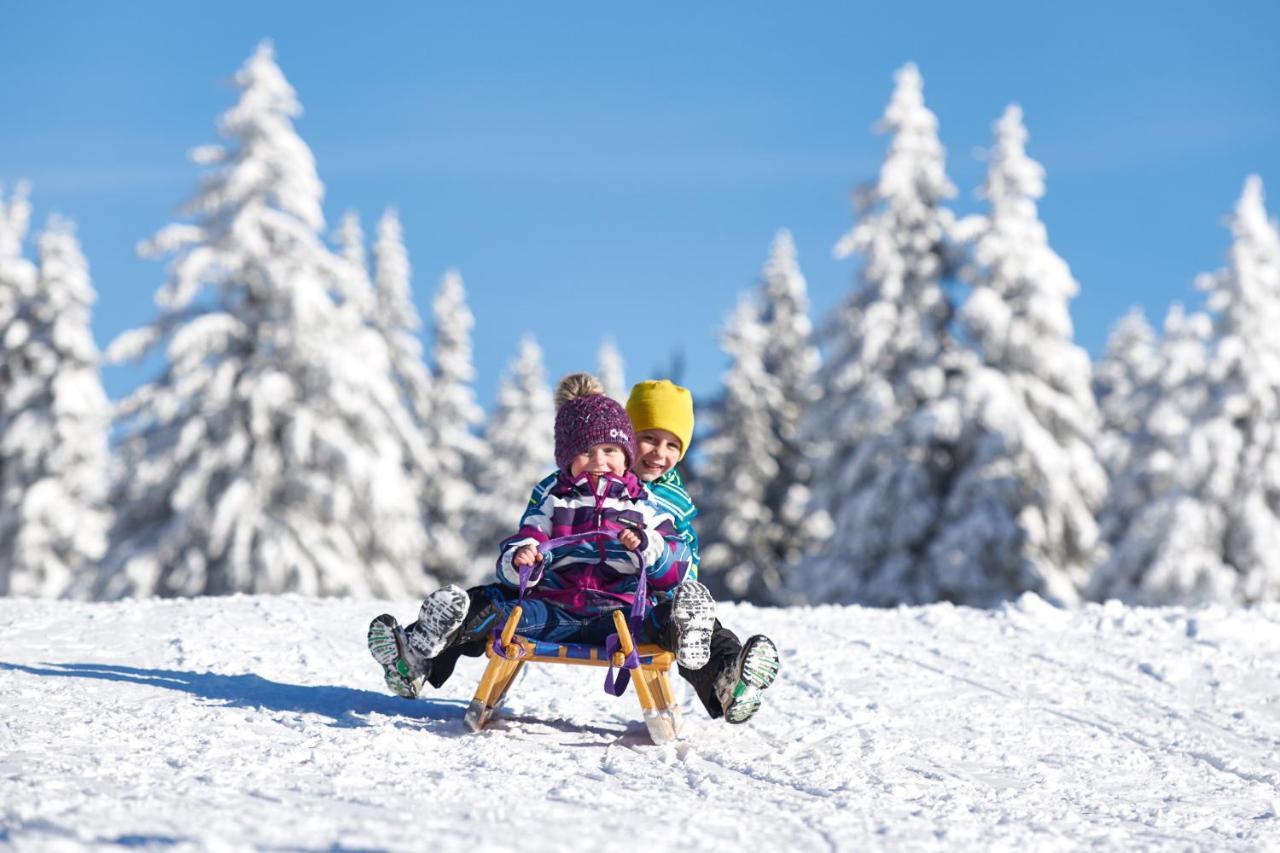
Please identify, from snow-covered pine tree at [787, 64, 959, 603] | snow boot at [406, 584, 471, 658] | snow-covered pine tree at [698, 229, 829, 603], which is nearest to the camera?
snow boot at [406, 584, 471, 658]

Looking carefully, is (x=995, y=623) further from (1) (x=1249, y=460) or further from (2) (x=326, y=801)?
(1) (x=1249, y=460)

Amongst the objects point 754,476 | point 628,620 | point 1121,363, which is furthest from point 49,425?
point 1121,363

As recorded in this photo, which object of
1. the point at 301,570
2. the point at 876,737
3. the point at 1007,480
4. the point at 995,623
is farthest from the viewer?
the point at 1007,480

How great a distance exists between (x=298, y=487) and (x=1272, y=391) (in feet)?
54.9

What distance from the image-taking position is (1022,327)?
2252cm

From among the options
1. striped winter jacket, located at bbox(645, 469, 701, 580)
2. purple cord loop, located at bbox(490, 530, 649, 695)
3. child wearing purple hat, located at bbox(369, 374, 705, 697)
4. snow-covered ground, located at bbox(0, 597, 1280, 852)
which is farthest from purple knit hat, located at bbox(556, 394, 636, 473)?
snow-covered ground, located at bbox(0, 597, 1280, 852)

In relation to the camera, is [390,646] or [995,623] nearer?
[390,646]

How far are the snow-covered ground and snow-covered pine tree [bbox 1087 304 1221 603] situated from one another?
1371 centimetres

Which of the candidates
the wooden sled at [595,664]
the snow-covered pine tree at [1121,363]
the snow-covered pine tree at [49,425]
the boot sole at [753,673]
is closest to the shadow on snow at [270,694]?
the wooden sled at [595,664]

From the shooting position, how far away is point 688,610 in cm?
465

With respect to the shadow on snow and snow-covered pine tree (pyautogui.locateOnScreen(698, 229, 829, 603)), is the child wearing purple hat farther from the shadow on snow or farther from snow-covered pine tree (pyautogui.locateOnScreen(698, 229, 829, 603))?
snow-covered pine tree (pyautogui.locateOnScreen(698, 229, 829, 603))

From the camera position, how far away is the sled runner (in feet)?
15.6

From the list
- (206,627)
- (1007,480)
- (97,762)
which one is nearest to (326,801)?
(97,762)

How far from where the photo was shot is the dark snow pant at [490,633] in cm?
493
